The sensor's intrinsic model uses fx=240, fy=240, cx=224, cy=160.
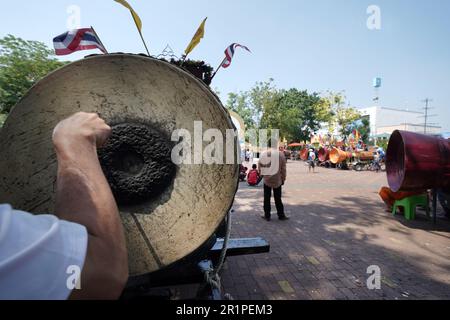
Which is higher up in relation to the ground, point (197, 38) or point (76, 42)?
point (76, 42)

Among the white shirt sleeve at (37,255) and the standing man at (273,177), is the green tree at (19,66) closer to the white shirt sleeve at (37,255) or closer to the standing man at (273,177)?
the standing man at (273,177)

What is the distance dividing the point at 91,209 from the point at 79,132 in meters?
0.33

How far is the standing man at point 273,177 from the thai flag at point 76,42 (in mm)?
4474

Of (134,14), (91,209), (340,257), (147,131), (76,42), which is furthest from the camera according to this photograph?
(340,257)

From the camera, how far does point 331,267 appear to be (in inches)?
139

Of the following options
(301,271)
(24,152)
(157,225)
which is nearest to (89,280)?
(157,225)

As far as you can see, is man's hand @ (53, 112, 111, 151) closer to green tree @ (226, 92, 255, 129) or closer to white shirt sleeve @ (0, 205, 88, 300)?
white shirt sleeve @ (0, 205, 88, 300)

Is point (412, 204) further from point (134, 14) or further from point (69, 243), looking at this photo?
point (69, 243)

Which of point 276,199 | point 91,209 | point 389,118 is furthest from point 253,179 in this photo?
point 389,118

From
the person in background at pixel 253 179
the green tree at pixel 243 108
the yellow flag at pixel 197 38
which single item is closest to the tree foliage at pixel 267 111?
the green tree at pixel 243 108

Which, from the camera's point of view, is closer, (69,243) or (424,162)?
(69,243)

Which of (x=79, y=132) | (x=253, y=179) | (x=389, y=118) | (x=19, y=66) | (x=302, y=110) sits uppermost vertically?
(x=389, y=118)

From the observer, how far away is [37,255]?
570 millimetres

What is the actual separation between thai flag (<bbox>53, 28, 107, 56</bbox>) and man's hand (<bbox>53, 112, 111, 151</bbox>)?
2107 millimetres
